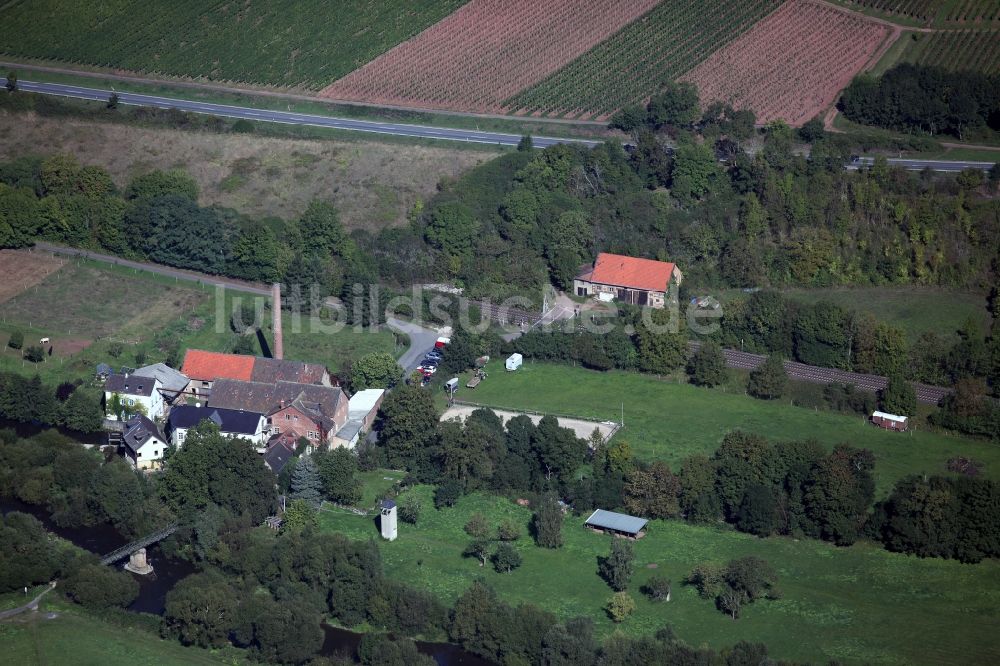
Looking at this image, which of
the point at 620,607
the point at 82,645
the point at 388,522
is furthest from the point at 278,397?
the point at 620,607

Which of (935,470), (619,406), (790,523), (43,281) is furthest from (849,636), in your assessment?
(43,281)

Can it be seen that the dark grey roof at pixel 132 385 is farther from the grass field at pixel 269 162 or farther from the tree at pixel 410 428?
the grass field at pixel 269 162

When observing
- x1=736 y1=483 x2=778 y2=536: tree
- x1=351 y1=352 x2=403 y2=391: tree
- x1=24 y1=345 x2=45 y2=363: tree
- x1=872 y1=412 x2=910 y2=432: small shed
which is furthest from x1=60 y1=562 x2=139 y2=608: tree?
x1=872 y1=412 x2=910 y2=432: small shed

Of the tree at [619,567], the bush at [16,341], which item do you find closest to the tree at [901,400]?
the tree at [619,567]

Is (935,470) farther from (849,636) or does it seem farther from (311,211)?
(311,211)

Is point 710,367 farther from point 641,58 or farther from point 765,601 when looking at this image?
point 641,58

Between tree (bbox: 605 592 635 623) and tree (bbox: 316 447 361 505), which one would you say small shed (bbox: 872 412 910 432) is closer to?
tree (bbox: 605 592 635 623)
